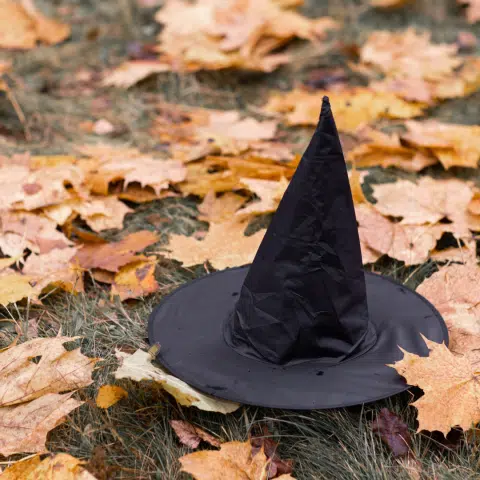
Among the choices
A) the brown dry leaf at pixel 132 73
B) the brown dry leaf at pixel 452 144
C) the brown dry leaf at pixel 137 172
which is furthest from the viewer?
the brown dry leaf at pixel 132 73

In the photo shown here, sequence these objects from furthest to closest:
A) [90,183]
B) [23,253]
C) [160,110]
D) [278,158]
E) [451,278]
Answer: [160,110] → [278,158] → [90,183] → [23,253] → [451,278]

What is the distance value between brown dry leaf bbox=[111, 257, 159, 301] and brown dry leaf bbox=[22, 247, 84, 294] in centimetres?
11

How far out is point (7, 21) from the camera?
13.0ft

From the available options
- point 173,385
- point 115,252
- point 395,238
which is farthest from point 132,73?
point 173,385

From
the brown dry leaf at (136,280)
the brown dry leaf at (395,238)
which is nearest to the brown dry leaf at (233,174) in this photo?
the brown dry leaf at (395,238)

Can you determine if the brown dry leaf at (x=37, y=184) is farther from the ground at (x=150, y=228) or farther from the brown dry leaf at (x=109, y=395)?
the brown dry leaf at (x=109, y=395)

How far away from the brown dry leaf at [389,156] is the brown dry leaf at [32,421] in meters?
1.72

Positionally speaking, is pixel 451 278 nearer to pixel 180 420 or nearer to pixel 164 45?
pixel 180 420

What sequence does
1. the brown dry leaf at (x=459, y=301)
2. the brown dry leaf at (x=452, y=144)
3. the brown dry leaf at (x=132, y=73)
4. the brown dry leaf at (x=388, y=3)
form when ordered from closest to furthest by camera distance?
the brown dry leaf at (x=459, y=301)
the brown dry leaf at (x=452, y=144)
the brown dry leaf at (x=132, y=73)
the brown dry leaf at (x=388, y=3)

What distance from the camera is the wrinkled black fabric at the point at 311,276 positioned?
54.7 inches

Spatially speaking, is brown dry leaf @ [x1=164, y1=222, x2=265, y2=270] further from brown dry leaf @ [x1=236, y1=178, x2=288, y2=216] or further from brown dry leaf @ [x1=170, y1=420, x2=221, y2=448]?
brown dry leaf @ [x1=170, y1=420, x2=221, y2=448]

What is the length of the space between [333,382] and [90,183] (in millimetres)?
1426

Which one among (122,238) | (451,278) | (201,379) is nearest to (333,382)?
(201,379)

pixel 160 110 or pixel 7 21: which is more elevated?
pixel 7 21
